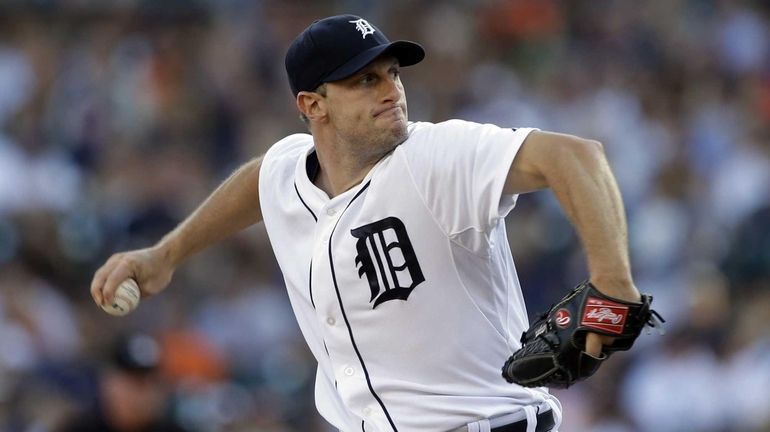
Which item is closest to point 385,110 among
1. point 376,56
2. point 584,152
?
point 376,56

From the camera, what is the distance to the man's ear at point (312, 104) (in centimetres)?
375

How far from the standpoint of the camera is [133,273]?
405 centimetres

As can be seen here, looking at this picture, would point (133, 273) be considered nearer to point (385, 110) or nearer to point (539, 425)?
point (385, 110)

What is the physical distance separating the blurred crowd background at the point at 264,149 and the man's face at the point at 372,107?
7.31ft

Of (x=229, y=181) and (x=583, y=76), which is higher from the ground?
(x=229, y=181)

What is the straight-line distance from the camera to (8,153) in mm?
8820

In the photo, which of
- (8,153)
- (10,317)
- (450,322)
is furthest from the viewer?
(8,153)

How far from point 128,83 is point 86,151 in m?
0.80

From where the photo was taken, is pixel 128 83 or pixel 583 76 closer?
pixel 128 83

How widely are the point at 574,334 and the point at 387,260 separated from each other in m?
0.67

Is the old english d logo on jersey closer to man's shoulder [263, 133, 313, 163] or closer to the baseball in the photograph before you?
man's shoulder [263, 133, 313, 163]

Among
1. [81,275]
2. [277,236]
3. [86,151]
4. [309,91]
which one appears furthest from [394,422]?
[86,151]

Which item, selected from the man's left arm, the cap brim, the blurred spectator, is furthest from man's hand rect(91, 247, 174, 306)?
the man's left arm

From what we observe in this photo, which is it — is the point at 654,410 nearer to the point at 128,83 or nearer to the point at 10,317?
the point at 10,317
